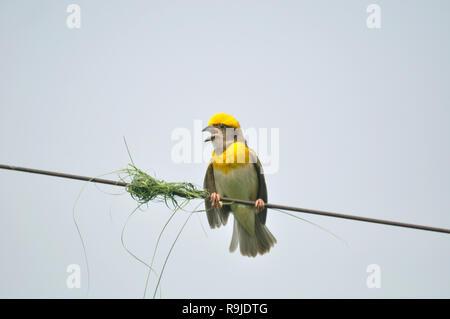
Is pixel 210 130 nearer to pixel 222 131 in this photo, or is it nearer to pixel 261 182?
pixel 222 131

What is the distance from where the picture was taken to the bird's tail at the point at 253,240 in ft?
17.2

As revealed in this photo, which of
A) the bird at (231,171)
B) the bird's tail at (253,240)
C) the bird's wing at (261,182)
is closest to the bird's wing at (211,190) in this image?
the bird at (231,171)

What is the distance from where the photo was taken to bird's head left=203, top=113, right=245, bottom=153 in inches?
189

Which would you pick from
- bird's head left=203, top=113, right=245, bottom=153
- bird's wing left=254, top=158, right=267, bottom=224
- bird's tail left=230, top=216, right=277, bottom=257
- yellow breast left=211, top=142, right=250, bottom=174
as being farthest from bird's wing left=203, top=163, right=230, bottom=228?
bird's wing left=254, top=158, right=267, bottom=224

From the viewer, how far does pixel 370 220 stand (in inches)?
113

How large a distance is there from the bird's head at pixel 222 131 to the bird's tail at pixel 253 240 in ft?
3.18

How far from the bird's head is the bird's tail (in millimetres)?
970

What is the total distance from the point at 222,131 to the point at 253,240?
1.35 m

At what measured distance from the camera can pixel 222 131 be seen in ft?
15.8

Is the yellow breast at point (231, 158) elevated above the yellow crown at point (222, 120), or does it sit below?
below

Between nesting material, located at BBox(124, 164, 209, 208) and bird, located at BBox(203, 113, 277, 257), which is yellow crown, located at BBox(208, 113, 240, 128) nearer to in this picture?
bird, located at BBox(203, 113, 277, 257)

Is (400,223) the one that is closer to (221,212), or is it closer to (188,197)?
(188,197)

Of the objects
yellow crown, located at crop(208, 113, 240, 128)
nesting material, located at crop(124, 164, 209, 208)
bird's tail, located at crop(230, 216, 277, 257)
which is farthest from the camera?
bird's tail, located at crop(230, 216, 277, 257)

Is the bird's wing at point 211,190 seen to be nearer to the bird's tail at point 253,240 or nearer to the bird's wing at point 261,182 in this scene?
the bird's tail at point 253,240
